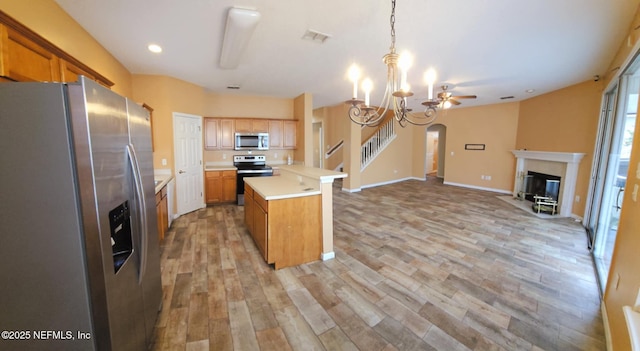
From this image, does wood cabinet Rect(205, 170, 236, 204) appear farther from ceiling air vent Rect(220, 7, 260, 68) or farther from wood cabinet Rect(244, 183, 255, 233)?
ceiling air vent Rect(220, 7, 260, 68)

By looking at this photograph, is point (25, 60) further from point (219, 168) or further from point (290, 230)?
point (219, 168)

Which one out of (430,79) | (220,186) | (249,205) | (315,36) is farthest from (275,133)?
(430,79)

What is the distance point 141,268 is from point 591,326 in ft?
11.4

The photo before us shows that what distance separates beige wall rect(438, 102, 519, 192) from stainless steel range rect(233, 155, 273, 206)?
6449 millimetres

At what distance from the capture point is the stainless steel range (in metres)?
5.55

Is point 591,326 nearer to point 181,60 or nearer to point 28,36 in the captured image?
point 28,36

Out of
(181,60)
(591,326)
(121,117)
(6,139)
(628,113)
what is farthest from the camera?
(181,60)

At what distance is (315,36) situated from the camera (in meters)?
2.81

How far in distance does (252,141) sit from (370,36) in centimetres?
394

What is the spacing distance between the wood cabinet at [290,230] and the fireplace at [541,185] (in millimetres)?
5616

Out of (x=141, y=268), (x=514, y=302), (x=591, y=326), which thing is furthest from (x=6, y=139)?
(x=591, y=326)

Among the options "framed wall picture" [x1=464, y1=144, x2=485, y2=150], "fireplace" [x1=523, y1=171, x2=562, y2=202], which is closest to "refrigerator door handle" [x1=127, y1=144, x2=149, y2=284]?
"fireplace" [x1=523, y1=171, x2=562, y2=202]

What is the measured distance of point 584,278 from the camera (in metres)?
2.64

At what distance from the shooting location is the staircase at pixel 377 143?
804cm
